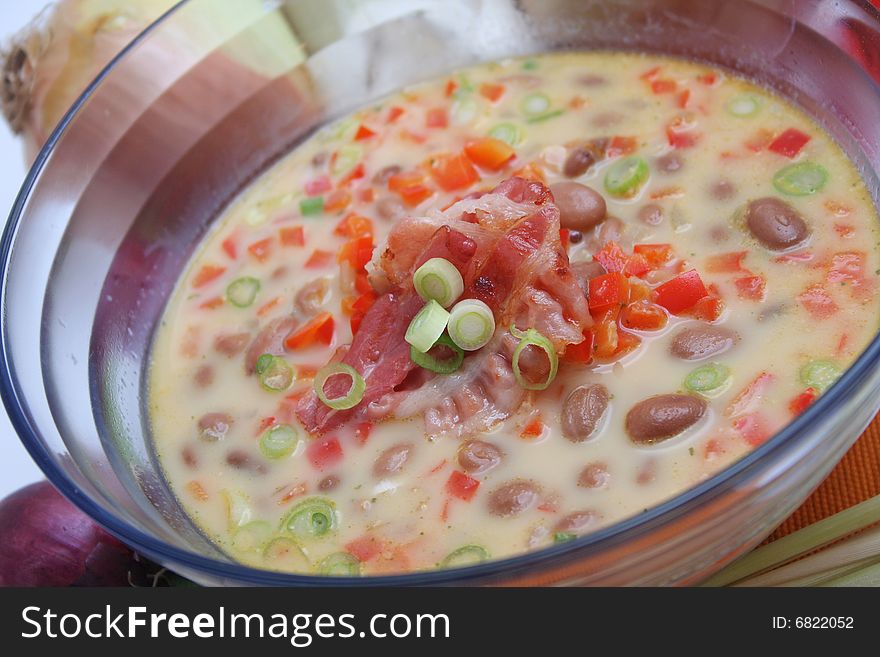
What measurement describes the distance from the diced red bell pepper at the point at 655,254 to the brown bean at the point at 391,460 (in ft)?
2.92

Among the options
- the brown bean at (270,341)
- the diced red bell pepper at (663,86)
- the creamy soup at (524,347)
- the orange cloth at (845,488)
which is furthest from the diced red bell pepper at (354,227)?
the orange cloth at (845,488)

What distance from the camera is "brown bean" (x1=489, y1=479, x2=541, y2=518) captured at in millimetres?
2686

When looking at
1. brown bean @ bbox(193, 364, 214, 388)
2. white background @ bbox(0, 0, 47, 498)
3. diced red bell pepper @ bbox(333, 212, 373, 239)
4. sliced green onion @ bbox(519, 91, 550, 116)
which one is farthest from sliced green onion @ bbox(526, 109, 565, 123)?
white background @ bbox(0, 0, 47, 498)

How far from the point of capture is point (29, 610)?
2781 millimetres

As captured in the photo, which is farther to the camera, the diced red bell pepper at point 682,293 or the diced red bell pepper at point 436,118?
the diced red bell pepper at point 436,118

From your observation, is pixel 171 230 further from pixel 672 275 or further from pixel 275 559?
pixel 672 275

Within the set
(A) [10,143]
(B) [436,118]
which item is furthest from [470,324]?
(A) [10,143]

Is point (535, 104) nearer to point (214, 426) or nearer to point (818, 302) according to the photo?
point (818, 302)

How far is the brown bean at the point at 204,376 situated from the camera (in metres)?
3.32

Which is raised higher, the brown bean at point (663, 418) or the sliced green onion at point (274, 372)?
the sliced green onion at point (274, 372)

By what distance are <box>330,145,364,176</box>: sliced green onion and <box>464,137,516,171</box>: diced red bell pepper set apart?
1.45 ft

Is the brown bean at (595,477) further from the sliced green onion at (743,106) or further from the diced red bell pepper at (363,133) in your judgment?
the diced red bell pepper at (363,133)

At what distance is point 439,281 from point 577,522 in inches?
28.9

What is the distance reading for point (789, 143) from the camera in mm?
3443
